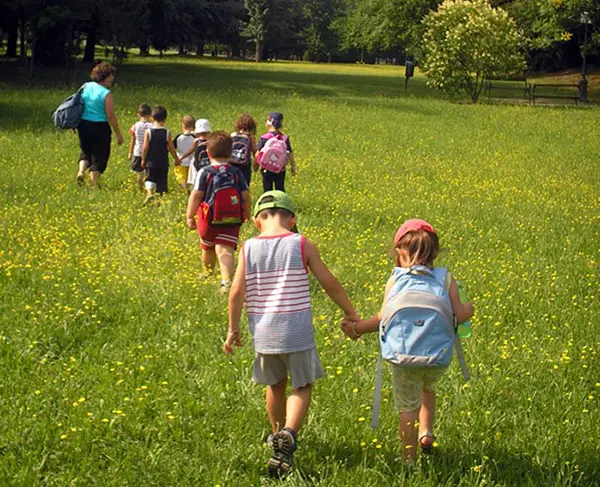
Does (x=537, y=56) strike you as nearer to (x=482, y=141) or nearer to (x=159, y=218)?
(x=482, y=141)

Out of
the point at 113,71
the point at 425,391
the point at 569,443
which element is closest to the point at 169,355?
the point at 425,391

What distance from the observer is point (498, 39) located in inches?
1580

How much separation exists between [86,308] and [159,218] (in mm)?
4404

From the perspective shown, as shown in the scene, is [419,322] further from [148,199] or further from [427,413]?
[148,199]

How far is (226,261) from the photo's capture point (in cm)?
862

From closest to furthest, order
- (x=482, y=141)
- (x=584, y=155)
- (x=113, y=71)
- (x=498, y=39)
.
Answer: (x=113, y=71) < (x=584, y=155) < (x=482, y=141) < (x=498, y=39)

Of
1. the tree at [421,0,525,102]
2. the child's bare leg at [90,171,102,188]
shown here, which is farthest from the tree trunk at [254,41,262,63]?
the child's bare leg at [90,171,102,188]

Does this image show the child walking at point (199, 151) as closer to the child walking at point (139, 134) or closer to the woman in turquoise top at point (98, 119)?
the child walking at point (139, 134)

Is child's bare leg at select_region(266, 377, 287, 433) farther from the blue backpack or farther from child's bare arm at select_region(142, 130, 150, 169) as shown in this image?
the blue backpack

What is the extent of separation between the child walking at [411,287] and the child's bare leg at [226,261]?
3.56m

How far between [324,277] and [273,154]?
7.10 metres

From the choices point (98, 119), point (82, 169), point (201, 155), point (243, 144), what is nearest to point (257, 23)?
point (82, 169)

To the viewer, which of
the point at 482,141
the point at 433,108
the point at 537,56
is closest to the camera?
the point at 482,141

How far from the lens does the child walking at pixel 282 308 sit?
498cm
